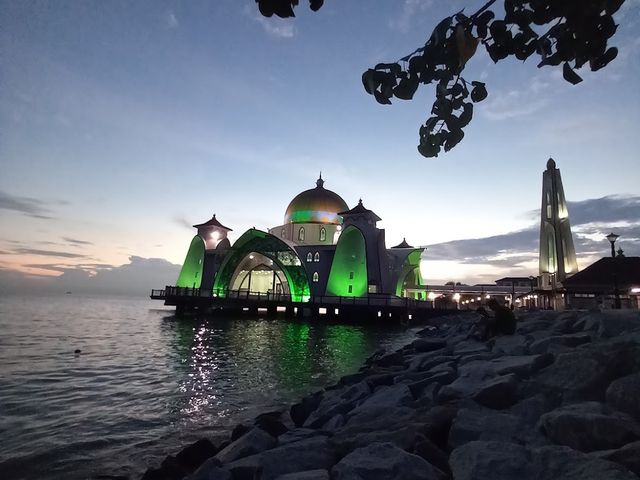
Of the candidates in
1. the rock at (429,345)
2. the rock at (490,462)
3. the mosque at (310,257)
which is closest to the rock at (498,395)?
the rock at (490,462)

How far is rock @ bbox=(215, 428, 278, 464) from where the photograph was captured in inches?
197

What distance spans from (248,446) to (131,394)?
7.81 metres

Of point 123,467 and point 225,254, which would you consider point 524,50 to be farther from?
point 225,254

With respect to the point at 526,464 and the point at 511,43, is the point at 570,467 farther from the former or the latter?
the point at 511,43

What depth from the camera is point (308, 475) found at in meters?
3.75

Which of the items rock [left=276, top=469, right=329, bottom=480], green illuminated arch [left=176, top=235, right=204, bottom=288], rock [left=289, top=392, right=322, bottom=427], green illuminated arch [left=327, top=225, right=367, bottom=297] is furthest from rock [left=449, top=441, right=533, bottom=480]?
green illuminated arch [left=176, top=235, right=204, bottom=288]

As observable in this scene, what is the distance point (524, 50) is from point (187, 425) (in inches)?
357

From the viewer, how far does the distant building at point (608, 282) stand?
2386cm

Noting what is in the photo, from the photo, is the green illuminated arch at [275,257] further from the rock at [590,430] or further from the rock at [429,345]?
the rock at [590,430]

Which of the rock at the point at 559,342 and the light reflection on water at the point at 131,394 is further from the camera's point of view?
the rock at the point at 559,342

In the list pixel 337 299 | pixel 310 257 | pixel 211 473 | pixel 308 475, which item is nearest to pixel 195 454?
pixel 211 473

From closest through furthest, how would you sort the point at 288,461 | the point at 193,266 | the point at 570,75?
1. the point at 570,75
2. the point at 288,461
3. the point at 193,266

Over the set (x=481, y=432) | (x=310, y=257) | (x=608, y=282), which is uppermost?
(x=310, y=257)

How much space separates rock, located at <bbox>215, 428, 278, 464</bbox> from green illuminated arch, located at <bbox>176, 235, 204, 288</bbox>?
5849 cm
